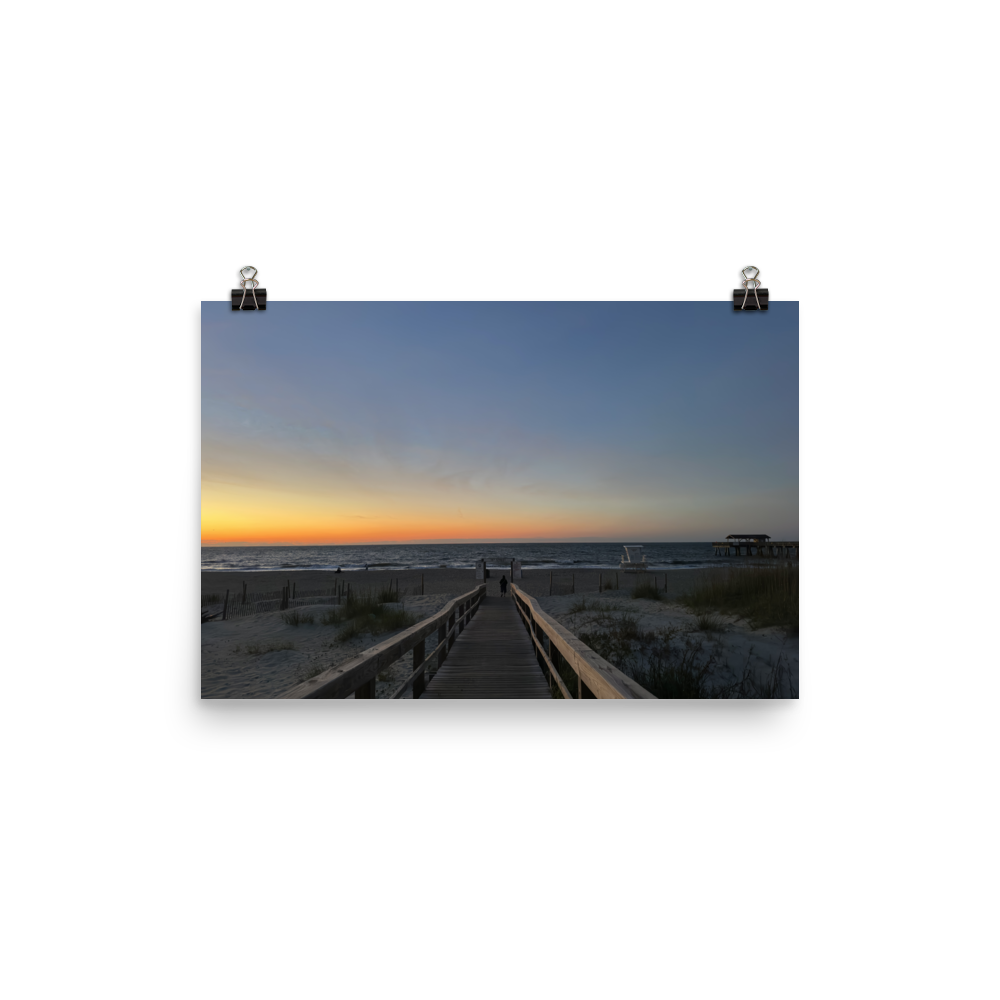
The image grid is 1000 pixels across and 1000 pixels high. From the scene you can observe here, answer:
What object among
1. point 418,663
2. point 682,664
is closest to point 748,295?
point 682,664

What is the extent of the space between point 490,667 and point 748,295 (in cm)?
285

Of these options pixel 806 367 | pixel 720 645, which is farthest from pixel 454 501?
pixel 806 367

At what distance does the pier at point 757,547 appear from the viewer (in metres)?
1.60

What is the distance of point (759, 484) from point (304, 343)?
1.98 meters

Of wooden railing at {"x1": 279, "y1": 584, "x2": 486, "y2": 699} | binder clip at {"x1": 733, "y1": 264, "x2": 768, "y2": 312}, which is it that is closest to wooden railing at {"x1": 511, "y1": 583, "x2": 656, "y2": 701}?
wooden railing at {"x1": 279, "y1": 584, "x2": 486, "y2": 699}

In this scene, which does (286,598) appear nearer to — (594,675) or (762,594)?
(594,675)

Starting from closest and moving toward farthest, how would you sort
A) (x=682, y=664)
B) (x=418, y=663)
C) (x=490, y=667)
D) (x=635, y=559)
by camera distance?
1. (x=682, y=664)
2. (x=418, y=663)
3. (x=635, y=559)
4. (x=490, y=667)

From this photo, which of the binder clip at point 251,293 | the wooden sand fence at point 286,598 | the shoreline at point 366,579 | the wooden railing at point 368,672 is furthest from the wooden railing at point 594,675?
the binder clip at point 251,293

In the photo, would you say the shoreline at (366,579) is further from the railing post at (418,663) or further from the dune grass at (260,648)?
the railing post at (418,663)

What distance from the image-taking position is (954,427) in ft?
4.83

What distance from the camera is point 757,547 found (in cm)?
164

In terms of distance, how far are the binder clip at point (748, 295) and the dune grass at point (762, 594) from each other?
1.04m

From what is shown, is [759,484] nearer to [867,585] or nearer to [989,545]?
[867,585]

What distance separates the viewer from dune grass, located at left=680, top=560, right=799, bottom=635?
1.55 m
